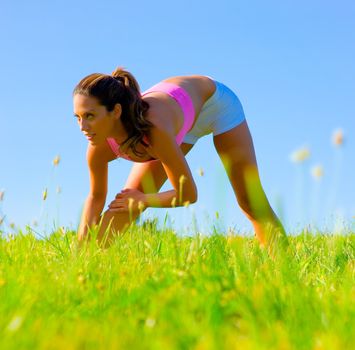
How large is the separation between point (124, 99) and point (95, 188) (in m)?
0.92

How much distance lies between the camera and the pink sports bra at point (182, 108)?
4.13 metres

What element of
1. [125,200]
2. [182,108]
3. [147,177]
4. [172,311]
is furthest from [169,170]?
[172,311]

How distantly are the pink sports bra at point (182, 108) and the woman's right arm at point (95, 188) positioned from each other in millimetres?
210

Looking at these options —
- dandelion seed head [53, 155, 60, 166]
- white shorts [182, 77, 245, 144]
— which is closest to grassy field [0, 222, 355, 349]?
dandelion seed head [53, 155, 60, 166]

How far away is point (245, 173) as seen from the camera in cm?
458

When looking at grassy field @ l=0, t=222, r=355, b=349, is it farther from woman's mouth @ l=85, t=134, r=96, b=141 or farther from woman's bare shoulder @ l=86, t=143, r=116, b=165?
woman's bare shoulder @ l=86, t=143, r=116, b=165

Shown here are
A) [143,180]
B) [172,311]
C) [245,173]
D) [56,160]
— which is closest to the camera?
[172,311]

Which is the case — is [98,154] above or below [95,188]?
above

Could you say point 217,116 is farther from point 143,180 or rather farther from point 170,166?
point 170,166

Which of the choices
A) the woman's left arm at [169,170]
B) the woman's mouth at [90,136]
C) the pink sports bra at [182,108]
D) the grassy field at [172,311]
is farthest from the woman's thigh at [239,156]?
the grassy field at [172,311]

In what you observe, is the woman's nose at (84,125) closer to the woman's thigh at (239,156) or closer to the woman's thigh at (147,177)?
the woman's thigh at (147,177)

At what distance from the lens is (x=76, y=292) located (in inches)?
95.3

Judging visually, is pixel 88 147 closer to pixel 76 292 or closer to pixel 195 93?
pixel 195 93

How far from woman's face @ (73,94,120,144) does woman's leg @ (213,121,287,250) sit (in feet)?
3.06
